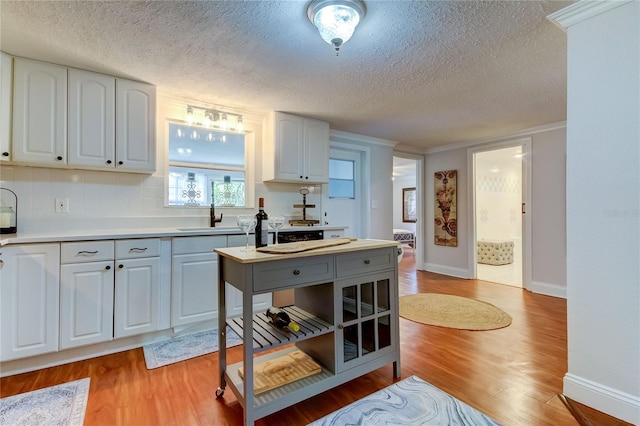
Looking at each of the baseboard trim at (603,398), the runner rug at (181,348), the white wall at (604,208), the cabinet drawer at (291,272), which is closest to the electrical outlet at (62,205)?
the runner rug at (181,348)

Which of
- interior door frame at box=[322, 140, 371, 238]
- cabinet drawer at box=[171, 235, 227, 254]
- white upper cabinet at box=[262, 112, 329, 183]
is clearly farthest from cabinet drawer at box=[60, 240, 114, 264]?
interior door frame at box=[322, 140, 371, 238]

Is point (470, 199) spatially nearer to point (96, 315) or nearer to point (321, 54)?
point (321, 54)

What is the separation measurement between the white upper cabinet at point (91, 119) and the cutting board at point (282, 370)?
6.82ft

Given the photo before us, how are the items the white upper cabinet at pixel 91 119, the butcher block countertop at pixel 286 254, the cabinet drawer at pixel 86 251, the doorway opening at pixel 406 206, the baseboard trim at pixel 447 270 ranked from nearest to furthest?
the butcher block countertop at pixel 286 254, the cabinet drawer at pixel 86 251, the white upper cabinet at pixel 91 119, the baseboard trim at pixel 447 270, the doorway opening at pixel 406 206

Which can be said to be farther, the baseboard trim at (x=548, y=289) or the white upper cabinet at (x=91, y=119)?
the baseboard trim at (x=548, y=289)

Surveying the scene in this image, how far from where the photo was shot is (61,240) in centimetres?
206

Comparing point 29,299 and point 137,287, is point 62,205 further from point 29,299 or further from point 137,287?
point 137,287

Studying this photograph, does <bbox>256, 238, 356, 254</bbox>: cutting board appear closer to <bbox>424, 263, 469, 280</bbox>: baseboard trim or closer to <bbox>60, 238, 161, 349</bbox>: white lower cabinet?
<bbox>60, 238, 161, 349</bbox>: white lower cabinet

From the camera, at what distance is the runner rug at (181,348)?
7.20 ft

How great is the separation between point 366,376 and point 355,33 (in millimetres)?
2224

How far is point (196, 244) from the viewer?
2605 mm

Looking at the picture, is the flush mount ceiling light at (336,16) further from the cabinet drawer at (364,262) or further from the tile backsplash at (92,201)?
the tile backsplash at (92,201)

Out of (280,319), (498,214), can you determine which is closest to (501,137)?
(498,214)

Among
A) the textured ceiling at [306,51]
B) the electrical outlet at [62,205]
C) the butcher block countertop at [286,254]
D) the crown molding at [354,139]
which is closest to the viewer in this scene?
the butcher block countertop at [286,254]
